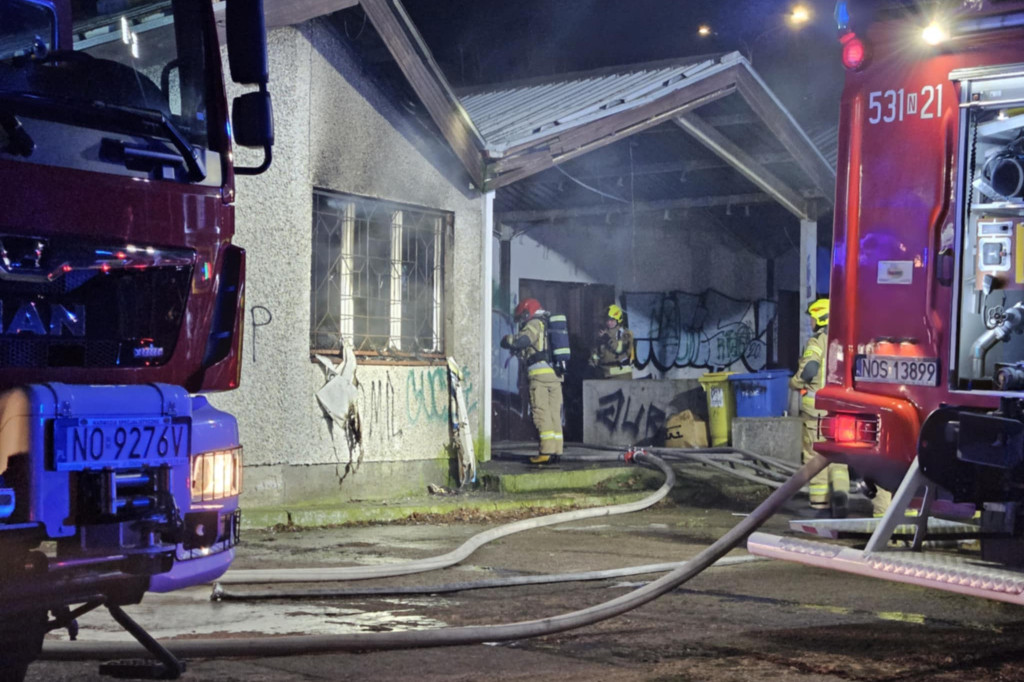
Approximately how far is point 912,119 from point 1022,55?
0.58 m

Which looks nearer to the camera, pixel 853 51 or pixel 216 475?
pixel 216 475

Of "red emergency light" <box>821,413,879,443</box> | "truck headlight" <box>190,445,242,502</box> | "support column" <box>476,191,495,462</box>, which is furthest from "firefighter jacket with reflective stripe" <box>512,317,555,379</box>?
"truck headlight" <box>190,445,242,502</box>

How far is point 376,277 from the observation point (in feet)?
37.0

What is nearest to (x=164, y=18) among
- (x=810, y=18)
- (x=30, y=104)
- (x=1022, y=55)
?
(x=30, y=104)

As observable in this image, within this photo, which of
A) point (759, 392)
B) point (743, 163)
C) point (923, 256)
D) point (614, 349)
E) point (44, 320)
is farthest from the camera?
point (614, 349)

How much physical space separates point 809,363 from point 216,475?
25.1 feet

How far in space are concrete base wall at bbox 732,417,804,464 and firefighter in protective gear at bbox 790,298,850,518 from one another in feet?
9.68

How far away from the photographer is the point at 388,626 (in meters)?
5.70

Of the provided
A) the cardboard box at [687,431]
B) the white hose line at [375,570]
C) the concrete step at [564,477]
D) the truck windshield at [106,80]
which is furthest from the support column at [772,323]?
the truck windshield at [106,80]

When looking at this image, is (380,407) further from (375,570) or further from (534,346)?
(375,570)

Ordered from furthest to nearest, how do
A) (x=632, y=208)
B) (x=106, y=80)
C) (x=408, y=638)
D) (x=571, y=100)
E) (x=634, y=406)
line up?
(x=632, y=208), (x=634, y=406), (x=571, y=100), (x=408, y=638), (x=106, y=80)

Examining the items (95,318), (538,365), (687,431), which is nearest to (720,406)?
(687,431)

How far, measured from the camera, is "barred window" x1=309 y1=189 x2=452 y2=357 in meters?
10.7

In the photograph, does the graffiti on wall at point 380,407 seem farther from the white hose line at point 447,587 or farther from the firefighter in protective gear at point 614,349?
the firefighter in protective gear at point 614,349
